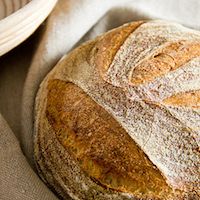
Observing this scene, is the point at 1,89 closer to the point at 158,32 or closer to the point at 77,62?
the point at 77,62

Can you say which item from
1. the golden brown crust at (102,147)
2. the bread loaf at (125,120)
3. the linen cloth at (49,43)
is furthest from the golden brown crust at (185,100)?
the linen cloth at (49,43)

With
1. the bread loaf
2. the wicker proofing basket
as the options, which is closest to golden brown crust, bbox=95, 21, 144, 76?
the bread loaf

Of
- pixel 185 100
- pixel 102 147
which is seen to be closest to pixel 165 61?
pixel 185 100

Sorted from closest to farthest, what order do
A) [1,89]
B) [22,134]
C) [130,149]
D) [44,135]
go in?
[130,149] → [44,135] → [22,134] → [1,89]

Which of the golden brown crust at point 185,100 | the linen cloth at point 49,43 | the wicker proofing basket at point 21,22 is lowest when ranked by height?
the linen cloth at point 49,43

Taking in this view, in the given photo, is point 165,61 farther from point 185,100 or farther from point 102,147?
point 102,147

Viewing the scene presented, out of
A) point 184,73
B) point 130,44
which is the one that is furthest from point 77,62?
point 184,73

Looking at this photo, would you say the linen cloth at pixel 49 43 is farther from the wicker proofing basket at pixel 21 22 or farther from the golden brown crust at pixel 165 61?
the golden brown crust at pixel 165 61
